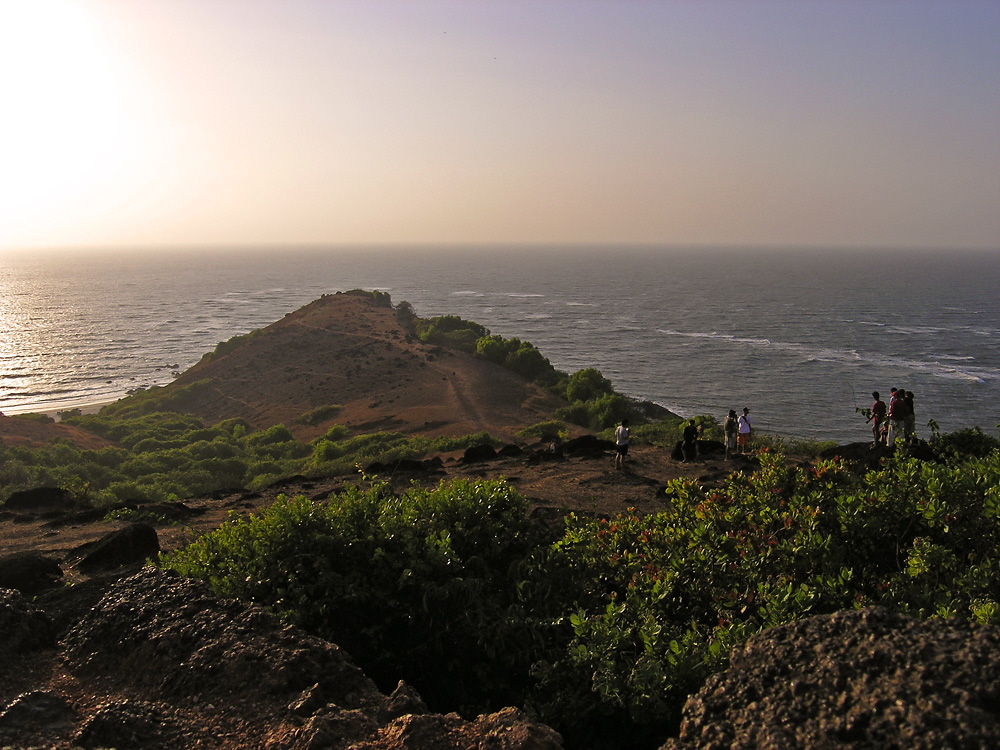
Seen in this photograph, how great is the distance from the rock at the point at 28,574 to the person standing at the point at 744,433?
14591 mm

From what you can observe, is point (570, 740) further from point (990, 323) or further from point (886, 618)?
point (990, 323)

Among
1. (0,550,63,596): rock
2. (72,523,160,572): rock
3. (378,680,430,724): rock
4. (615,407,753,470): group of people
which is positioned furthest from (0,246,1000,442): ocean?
(378,680,430,724): rock

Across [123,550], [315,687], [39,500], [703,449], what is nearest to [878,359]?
[703,449]

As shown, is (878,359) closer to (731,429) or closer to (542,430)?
(542,430)

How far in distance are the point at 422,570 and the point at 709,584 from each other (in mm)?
2393

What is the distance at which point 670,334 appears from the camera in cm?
7194

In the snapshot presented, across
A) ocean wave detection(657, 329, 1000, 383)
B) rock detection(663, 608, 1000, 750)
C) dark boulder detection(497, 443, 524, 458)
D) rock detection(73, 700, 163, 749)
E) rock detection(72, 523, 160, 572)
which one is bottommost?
ocean wave detection(657, 329, 1000, 383)

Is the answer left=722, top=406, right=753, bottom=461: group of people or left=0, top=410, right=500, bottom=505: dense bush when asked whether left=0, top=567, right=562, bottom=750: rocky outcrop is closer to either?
left=0, top=410, right=500, bottom=505: dense bush

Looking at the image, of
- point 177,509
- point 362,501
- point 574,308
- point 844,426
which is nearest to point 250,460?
point 177,509

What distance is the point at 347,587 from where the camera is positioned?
5.80 m

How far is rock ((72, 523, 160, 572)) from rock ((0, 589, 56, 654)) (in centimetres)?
404

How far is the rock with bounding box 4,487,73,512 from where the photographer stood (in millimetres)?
15578

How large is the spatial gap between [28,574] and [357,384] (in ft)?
94.5

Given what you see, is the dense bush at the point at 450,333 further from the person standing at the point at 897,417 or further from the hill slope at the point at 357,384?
the person standing at the point at 897,417
